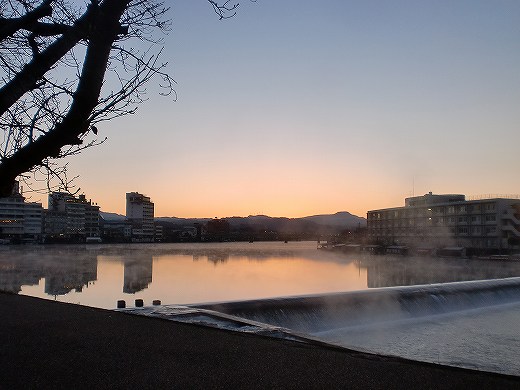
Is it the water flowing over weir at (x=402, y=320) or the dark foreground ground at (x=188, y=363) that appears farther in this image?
the water flowing over weir at (x=402, y=320)

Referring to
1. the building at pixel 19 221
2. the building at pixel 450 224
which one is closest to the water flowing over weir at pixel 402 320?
the building at pixel 450 224

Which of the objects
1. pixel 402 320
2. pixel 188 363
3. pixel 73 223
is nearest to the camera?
pixel 188 363

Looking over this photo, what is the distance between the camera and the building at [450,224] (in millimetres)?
47312

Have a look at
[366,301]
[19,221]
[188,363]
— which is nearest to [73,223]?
[19,221]

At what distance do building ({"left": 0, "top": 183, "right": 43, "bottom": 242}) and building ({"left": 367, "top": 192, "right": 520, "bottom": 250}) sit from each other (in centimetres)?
6524

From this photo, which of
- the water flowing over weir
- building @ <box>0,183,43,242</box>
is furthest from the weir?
building @ <box>0,183,43,242</box>

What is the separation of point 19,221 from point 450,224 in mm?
77706

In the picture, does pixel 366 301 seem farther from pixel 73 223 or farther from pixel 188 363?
pixel 73 223

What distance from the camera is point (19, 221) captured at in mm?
91062

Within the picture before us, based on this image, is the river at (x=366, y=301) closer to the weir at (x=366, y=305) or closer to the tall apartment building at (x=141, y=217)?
the weir at (x=366, y=305)

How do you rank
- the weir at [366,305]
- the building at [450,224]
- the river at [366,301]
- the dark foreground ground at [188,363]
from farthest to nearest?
the building at [450,224], the weir at [366,305], the river at [366,301], the dark foreground ground at [188,363]

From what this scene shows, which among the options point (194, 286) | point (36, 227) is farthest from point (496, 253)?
point (36, 227)

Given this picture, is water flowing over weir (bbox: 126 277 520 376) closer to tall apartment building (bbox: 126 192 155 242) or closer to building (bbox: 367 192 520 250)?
building (bbox: 367 192 520 250)

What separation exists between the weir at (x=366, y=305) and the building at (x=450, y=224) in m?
32.6
